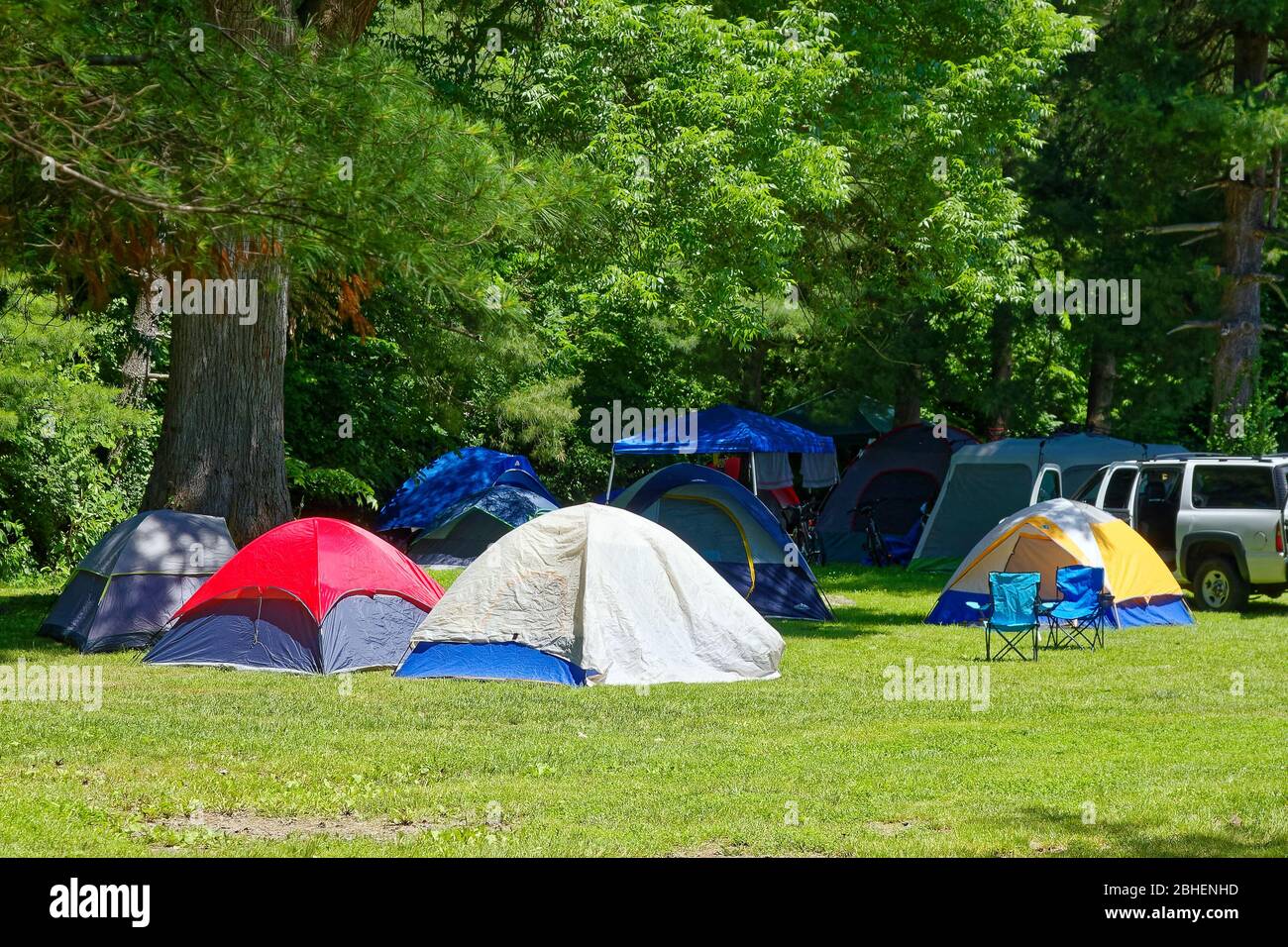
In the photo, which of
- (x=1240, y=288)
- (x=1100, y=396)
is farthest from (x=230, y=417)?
(x=1100, y=396)

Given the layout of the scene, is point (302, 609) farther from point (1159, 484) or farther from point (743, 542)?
point (1159, 484)

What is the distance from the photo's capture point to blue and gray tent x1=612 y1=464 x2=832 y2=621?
1470 centimetres

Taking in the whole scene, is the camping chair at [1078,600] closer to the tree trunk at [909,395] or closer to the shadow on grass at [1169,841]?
the shadow on grass at [1169,841]

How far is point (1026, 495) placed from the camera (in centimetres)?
A: 2067

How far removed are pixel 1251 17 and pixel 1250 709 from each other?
1294 cm

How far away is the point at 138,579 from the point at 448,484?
9.93 metres

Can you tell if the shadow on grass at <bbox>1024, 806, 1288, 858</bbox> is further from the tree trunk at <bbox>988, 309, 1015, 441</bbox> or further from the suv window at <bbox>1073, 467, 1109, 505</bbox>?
the tree trunk at <bbox>988, 309, 1015, 441</bbox>

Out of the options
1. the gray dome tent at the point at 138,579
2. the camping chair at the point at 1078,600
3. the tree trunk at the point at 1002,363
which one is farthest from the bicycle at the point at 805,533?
the gray dome tent at the point at 138,579

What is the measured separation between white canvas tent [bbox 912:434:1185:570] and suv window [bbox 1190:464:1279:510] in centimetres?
398

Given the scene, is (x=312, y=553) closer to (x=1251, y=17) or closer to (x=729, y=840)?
(x=729, y=840)

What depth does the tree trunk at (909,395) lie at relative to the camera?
23656mm

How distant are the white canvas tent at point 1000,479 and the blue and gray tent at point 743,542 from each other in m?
6.61

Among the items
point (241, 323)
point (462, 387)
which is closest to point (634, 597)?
point (241, 323)

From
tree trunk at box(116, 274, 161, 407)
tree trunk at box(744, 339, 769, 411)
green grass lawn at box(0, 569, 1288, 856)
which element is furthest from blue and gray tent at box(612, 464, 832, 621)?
tree trunk at box(744, 339, 769, 411)
